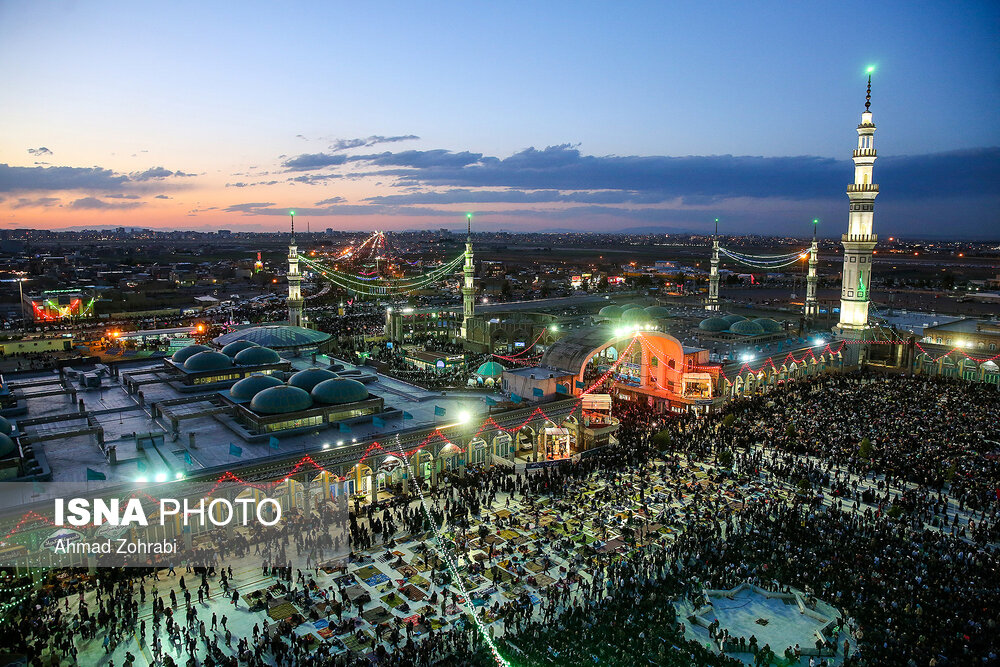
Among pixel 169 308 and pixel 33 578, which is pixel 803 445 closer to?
pixel 33 578

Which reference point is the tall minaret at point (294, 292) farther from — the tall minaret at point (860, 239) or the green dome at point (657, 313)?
the tall minaret at point (860, 239)

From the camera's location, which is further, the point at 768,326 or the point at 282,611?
the point at 768,326

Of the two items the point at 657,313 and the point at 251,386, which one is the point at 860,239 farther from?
the point at 251,386

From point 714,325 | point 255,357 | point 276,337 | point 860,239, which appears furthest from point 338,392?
point 860,239

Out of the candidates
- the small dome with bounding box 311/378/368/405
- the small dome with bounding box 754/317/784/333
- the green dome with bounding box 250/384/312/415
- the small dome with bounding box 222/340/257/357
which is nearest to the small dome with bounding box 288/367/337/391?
the small dome with bounding box 311/378/368/405

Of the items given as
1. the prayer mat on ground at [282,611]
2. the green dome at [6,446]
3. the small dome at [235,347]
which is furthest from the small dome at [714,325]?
the green dome at [6,446]

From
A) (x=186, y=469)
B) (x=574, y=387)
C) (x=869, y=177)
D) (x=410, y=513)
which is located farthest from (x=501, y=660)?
(x=869, y=177)
